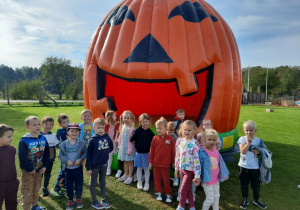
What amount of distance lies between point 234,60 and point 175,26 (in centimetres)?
159

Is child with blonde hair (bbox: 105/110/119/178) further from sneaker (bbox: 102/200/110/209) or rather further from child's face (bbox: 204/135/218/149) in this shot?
child's face (bbox: 204/135/218/149)

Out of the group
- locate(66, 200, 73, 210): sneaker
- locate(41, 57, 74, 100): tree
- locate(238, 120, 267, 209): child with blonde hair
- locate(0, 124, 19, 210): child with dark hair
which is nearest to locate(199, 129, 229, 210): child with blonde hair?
locate(238, 120, 267, 209): child with blonde hair

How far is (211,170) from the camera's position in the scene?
8.28ft

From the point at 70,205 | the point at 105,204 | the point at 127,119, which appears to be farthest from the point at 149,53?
the point at 70,205

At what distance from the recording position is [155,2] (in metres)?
A: 4.47

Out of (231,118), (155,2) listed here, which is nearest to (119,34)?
(155,2)

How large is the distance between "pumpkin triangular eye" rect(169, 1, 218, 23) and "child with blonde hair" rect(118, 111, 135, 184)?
228 cm

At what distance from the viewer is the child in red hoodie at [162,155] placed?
3.02 metres

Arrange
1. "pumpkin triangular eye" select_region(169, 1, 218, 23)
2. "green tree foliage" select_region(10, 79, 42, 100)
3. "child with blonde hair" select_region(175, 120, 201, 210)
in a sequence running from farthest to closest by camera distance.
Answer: "green tree foliage" select_region(10, 79, 42, 100) < "pumpkin triangular eye" select_region(169, 1, 218, 23) < "child with blonde hair" select_region(175, 120, 201, 210)

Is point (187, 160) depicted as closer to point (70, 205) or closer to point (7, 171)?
point (70, 205)

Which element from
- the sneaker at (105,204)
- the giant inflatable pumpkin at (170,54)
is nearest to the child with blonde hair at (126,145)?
the sneaker at (105,204)

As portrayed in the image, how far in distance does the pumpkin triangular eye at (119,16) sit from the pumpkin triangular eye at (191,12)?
0.87 m

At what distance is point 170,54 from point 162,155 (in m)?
1.93

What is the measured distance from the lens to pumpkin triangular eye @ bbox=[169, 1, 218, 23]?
4242mm
